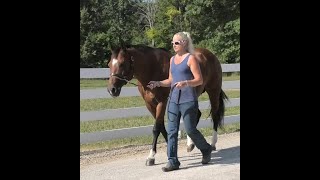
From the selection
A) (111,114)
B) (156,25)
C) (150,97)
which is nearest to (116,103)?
(156,25)

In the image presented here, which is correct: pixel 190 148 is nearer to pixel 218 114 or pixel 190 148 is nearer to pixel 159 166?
pixel 218 114

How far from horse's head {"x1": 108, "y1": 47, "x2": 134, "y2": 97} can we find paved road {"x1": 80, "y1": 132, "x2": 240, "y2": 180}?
0.91 metres

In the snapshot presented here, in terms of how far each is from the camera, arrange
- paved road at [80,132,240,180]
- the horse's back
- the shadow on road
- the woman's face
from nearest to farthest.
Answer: the woman's face → paved road at [80,132,240,180] → the shadow on road → the horse's back

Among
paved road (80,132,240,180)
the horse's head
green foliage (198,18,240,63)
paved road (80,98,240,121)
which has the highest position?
green foliage (198,18,240,63)

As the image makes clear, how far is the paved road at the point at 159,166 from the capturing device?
4301 millimetres

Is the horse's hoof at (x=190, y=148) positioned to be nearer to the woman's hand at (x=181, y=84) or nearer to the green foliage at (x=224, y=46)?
the woman's hand at (x=181, y=84)

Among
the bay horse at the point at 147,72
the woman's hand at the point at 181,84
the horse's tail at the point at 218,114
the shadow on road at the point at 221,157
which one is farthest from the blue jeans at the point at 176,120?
the horse's tail at the point at 218,114

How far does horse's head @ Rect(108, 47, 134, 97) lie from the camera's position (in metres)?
4.36

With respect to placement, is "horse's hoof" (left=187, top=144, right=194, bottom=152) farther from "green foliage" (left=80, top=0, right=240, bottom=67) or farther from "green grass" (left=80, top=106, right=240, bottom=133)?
"green foliage" (left=80, top=0, right=240, bottom=67)

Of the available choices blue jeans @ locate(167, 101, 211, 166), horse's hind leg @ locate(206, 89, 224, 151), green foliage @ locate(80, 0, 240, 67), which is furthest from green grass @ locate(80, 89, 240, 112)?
blue jeans @ locate(167, 101, 211, 166)
